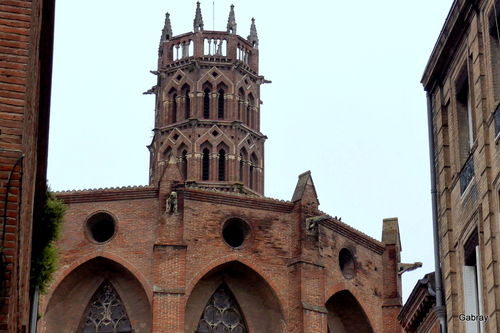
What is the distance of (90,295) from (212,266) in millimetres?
4017

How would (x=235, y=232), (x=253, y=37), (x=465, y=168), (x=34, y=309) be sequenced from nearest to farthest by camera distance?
1. (x=34, y=309)
2. (x=465, y=168)
3. (x=235, y=232)
4. (x=253, y=37)

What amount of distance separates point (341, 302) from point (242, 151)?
37.7 ft

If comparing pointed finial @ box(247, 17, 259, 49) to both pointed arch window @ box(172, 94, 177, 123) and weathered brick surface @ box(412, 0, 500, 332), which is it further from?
weathered brick surface @ box(412, 0, 500, 332)

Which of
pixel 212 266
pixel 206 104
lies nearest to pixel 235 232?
pixel 212 266

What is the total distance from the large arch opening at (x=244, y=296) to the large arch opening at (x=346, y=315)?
2.66 metres

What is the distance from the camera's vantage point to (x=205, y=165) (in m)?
48.4

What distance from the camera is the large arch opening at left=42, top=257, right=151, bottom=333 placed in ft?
120

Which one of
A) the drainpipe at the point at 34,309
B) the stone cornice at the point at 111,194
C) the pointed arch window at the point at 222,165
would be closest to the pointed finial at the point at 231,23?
the pointed arch window at the point at 222,165

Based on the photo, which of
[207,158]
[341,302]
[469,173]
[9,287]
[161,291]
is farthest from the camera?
[207,158]

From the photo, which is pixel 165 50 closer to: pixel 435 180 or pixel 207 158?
pixel 207 158

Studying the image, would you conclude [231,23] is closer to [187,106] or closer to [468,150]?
[187,106]

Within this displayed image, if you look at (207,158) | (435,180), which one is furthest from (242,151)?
(435,180)

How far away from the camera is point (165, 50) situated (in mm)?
51500

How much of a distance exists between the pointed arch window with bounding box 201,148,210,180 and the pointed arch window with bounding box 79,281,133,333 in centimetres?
1127
